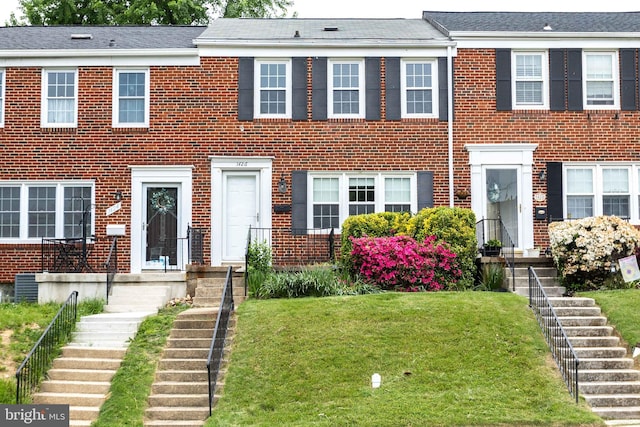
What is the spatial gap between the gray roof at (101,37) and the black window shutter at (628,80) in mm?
9980

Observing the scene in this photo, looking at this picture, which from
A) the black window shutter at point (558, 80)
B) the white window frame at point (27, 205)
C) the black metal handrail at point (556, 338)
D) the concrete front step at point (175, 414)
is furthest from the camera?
the black window shutter at point (558, 80)

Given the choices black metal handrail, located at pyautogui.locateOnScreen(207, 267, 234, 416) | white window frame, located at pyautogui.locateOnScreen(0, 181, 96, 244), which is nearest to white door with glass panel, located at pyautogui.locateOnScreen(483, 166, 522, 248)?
black metal handrail, located at pyautogui.locateOnScreen(207, 267, 234, 416)

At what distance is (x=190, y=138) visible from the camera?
18328 mm

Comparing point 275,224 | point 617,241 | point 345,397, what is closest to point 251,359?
point 345,397

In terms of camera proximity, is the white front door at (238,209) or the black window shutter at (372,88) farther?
the black window shutter at (372,88)

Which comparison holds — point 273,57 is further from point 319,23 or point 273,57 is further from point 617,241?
point 617,241

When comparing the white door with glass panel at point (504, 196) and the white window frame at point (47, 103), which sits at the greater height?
the white window frame at point (47, 103)

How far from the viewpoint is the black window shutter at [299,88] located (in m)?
18.4

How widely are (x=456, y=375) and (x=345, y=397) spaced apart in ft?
5.38

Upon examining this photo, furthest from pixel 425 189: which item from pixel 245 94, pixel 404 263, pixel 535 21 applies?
pixel 535 21

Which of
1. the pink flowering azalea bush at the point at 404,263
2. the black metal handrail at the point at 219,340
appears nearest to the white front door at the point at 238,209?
the pink flowering azalea bush at the point at 404,263

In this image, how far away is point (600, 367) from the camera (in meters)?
12.1

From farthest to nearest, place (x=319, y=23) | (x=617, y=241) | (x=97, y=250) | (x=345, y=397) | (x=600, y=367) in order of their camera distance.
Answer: (x=319, y=23), (x=97, y=250), (x=617, y=241), (x=600, y=367), (x=345, y=397)

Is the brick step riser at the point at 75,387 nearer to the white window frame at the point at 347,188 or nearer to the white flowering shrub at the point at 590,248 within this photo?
the white window frame at the point at 347,188
